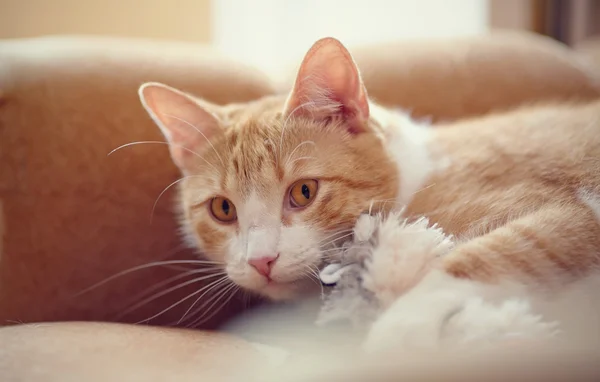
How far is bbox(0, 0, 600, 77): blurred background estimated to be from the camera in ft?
4.68

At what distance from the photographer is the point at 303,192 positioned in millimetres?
976

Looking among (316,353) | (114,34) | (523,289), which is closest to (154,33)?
(114,34)

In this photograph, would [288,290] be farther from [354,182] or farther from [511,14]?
[511,14]

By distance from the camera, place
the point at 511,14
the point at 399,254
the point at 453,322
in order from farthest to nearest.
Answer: the point at 511,14 → the point at 399,254 → the point at 453,322

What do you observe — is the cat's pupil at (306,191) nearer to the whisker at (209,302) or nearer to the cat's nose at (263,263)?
the cat's nose at (263,263)

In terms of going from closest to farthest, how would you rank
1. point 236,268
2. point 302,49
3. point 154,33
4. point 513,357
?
point 513,357 < point 236,268 < point 302,49 < point 154,33

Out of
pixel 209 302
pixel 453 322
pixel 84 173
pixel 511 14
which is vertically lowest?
pixel 209 302

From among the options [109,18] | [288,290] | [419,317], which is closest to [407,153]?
[288,290]

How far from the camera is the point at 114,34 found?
67.5 inches

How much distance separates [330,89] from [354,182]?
198mm

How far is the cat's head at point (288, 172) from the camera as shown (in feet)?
3.03

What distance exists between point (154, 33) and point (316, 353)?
59.9 inches

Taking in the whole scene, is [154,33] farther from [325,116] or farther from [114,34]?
[325,116]

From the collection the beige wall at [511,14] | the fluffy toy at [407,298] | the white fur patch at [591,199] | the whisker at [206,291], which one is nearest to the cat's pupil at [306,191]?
the fluffy toy at [407,298]
